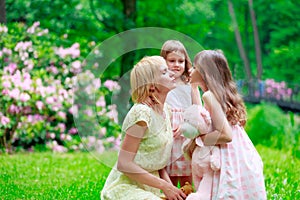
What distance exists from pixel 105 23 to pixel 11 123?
19.5ft

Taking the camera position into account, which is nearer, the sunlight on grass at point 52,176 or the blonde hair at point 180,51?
the blonde hair at point 180,51

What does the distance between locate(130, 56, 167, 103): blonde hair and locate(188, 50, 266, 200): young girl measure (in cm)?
29

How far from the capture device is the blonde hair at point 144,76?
3.82 metres

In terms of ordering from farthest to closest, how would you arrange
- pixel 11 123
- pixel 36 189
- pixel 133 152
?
pixel 11 123
pixel 36 189
pixel 133 152

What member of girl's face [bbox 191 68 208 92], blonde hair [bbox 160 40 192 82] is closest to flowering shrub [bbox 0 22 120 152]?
blonde hair [bbox 160 40 192 82]

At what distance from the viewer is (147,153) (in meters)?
3.90

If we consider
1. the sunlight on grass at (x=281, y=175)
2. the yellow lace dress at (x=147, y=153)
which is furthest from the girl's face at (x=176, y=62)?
the sunlight on grass at (x=281, y=175)

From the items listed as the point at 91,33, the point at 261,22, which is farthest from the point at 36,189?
the point at 261,22

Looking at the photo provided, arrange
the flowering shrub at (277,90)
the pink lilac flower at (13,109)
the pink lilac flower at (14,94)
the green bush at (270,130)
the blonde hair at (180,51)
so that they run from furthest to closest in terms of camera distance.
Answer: the flowering shrub at (277,90)
the green bush at (270,130)
the pink lilac flower at (13,109)
the pink lilac flower at (14,94)
the blonde hair at (180,51)

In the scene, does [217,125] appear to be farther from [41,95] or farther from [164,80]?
[41,95]

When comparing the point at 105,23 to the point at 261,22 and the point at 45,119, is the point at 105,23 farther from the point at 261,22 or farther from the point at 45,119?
the point at 261,22

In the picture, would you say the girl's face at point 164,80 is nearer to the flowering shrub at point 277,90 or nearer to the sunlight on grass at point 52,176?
the sunlight on grass at point 52,176

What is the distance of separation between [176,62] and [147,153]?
0.79 metres

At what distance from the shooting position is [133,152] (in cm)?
379
